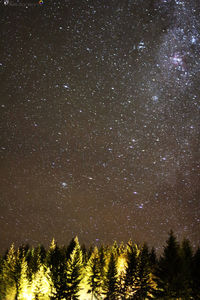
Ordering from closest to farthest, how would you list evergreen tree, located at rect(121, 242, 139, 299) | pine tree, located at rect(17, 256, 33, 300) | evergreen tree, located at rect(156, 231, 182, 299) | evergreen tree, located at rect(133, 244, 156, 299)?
evergreen tree, located at rect(156, 231, 182, 299) < evergreen tree, located at rect(133, 244, 156, 299) < evergreen tree, located at rect(121, 242, 139, 299) < pine tree, located at rect(17, 256, 33, 300)

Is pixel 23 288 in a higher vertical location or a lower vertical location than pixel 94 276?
lower

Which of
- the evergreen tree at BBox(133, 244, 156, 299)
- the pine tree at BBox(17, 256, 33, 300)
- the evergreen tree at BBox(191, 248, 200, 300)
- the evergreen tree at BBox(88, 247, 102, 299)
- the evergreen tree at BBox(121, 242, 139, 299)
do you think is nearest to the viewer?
the evergreen tree at BBox(191, 248, 200, 300)

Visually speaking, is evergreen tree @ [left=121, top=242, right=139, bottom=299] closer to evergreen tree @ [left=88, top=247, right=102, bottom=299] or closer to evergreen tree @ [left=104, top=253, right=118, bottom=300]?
evergreen tree @ [left=104, top=253, right=118, bottom=300]

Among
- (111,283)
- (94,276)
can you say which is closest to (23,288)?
(94,276)

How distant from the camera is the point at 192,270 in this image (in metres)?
23.5

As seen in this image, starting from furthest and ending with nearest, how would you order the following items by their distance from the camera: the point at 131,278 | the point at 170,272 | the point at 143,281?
the point at 131,278 → the point at 143,281 → the point at 170,272

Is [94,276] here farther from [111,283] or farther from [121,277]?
[121,277]

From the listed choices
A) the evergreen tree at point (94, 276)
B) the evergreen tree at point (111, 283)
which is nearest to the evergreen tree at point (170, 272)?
the evergreen tree at point (111, 283)

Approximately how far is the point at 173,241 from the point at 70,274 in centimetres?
1428

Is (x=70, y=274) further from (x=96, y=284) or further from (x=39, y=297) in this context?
(x=96, y=284)

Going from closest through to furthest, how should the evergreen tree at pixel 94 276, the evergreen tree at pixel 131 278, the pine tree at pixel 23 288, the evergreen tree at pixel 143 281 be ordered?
the evergreen tree at pixel 143 281
the evergreen tree at pixel 131 278
the pine tree at pixel 23 288
the evergreen tree at pixel 94 276

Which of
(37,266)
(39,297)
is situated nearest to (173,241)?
(39,297)

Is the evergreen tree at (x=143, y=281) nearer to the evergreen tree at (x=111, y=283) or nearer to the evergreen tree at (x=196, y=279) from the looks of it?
the evergreen tree at (x=111, y=283)

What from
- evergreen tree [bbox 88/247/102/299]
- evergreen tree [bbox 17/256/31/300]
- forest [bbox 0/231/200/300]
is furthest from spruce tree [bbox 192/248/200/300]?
evergreen tree [bbox 17/256/31/300]
